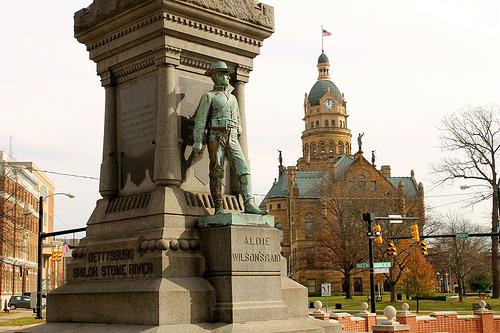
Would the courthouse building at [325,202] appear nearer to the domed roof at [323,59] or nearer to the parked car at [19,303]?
the domed roof at [323,59]

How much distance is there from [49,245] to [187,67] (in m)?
80.2

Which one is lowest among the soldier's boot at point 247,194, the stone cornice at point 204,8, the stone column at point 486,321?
the stone column at point 486,321

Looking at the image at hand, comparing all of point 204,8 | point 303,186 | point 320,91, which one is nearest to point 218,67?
point 204,8

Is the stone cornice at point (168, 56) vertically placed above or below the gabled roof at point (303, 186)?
below

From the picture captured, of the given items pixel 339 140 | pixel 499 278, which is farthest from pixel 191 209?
pixel 339 140

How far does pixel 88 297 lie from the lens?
36.0 ft

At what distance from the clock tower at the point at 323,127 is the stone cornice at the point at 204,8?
378ft

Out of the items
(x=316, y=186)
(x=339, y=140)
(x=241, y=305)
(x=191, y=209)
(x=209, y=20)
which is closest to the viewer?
(x=241, y=305)

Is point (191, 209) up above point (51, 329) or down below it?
above

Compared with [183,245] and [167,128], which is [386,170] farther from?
[183,245]

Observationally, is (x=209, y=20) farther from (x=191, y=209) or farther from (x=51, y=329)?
(x=51, y=329)

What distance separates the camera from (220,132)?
11.0 m

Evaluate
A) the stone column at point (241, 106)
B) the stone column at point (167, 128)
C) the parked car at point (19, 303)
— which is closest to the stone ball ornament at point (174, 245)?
the stone column at point (167, 128)

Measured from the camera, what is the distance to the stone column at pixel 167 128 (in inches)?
430
